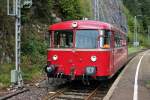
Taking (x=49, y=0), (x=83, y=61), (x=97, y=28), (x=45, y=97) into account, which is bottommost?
(x=45, y=97)

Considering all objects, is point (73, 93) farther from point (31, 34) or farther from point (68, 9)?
point (68, 9)

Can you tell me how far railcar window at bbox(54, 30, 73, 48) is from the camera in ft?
58.2

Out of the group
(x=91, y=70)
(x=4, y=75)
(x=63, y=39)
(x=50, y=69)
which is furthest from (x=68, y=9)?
(x=91, y=70)

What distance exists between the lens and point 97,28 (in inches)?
685

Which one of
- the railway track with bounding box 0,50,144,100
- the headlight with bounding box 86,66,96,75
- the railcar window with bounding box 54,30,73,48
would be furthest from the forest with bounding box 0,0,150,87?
the headlight with bounding box 86,66,96,75

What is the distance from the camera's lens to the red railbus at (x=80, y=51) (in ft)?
56.4

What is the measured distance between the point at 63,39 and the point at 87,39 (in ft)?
3.64

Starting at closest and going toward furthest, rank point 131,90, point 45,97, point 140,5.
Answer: point 45,97 < point 131,90 < point 140,5

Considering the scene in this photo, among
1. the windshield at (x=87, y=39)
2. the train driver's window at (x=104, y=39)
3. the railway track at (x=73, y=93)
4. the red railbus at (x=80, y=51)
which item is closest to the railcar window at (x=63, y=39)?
the red railbus at (x=80, y=51)

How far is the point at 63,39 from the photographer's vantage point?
707 inches

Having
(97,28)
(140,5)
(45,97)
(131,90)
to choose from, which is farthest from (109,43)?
(140,5)

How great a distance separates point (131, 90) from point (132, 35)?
9439cm

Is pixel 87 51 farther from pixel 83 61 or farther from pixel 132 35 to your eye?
pixel 132 35

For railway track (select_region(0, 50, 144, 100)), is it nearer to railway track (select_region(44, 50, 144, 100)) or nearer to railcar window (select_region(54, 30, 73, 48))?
railway track (select_region(44, 50, 144, 100))
